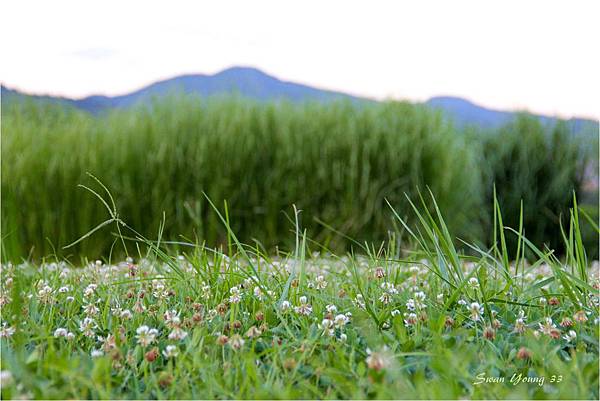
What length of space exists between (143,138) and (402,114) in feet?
11.2

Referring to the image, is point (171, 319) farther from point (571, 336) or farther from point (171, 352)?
point (571, 336)

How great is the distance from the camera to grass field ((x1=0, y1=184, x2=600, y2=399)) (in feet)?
5.48

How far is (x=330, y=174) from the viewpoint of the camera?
24.9ft

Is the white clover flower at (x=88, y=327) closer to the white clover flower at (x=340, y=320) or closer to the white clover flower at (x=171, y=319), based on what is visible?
the white clover flower at (x=171, y=319)

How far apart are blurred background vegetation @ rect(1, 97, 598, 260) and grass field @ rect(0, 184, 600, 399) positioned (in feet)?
15.1

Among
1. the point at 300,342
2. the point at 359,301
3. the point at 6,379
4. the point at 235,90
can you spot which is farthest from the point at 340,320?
the point at 235,90

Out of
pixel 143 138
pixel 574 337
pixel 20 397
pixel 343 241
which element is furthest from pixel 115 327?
pixel 143 138

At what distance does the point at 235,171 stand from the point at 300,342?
5600 mm

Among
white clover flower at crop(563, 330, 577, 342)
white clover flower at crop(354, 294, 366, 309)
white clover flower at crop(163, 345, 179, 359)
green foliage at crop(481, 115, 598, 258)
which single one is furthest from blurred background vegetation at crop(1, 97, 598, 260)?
white clover flower at crop(563, 330, 577, 342)

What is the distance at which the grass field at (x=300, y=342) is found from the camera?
5.48 feet

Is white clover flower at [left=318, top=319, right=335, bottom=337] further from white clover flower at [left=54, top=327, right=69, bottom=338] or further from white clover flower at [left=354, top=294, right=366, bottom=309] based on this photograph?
white clover flower at [left=54, top=327, right=69, bottom=338]

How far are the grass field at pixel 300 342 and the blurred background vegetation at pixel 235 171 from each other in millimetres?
4594

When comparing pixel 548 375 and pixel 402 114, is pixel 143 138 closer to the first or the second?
pixel 402 114

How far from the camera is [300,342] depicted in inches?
75.3
